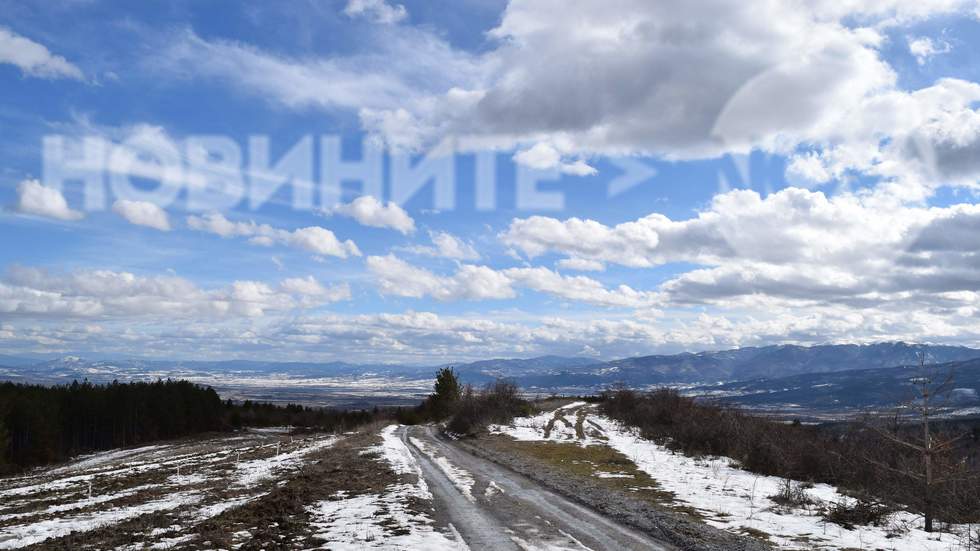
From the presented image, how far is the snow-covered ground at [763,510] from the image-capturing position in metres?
15.8

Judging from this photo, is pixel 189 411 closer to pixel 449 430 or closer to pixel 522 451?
pixel 449 430

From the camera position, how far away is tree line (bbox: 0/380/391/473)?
92.7m

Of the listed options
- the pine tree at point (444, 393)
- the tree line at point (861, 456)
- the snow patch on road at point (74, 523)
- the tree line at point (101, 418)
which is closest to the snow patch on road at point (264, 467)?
the snow patch on road at point (74, 523)

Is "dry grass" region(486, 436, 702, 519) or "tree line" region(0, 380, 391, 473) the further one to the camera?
"tree line" region(0, 380, 391, 473)

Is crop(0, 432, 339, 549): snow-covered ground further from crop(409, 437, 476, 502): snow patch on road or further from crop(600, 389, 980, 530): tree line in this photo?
crop(600, 389, 980, 530): tree line

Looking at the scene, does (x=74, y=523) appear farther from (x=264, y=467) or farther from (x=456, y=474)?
(x=264, y=467)

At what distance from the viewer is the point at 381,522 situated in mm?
18125

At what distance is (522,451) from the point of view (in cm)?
4228

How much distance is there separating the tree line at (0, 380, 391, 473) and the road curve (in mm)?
77783

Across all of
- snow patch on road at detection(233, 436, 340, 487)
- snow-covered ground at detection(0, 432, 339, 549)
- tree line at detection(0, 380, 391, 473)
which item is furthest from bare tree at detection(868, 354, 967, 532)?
tree line at detection(0, 380, 391, 473)

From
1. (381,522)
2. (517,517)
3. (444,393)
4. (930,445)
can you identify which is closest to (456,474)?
(517,517)

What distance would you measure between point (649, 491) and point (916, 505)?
8.86m

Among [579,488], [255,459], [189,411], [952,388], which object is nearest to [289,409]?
[189,411]

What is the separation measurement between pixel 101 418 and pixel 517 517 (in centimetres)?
12195
